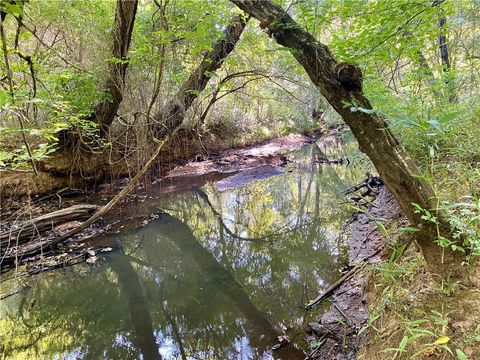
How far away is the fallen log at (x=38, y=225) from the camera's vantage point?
4336 millimetres

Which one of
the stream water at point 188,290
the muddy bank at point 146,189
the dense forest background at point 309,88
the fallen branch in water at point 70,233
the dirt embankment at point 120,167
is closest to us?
the dense forest background at point 309,88

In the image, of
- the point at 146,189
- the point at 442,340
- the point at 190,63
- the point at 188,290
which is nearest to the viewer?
the point at 442,340

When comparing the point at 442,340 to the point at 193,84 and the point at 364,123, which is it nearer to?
the point at 364,123

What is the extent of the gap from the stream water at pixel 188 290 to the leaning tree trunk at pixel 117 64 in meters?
2.09

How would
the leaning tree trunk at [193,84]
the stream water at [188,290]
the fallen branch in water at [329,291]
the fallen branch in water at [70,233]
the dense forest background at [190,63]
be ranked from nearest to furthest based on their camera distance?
the dense forest background at [190,63] → the stream water at [188,290] → the fallen branch in water at [329,291] → the fallen branch in water at [70,233] → the leaning tree trunk at [193,84]

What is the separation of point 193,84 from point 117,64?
2.00 meters

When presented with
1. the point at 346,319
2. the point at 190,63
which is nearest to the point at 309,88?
the point at 190,63

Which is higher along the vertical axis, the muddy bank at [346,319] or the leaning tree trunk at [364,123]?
the leaning tree trunk at [364,123]

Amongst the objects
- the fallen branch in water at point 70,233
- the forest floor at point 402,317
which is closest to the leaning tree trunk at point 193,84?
the fallen branch in water at point 70,233

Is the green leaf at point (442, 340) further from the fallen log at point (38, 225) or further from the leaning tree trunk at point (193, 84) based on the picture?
the leaning tree trunk at point (193, 84)

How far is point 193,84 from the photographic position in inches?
290

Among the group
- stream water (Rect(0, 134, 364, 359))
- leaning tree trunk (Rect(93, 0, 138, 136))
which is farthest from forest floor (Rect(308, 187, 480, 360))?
leaning tree trunk (Rect(93, 0, 138, 136))

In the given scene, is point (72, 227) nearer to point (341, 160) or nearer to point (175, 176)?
point (175, 176)

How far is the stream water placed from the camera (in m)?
2.94
